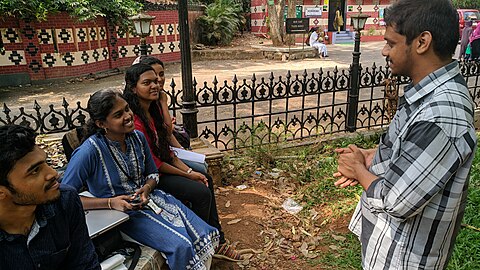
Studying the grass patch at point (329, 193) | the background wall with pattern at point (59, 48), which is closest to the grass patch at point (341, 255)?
the grass patch at point (329, 193)

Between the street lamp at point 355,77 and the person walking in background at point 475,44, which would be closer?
the street lamp at point 355,77

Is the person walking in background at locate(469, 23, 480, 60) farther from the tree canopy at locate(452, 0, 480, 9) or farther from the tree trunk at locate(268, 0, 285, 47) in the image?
the tree canopy at locate(452, 0, 480, 9)

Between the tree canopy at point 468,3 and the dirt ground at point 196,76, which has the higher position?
the tree canopy at point 468,3

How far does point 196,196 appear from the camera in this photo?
2717 mm

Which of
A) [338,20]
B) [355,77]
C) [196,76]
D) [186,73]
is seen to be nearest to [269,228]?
[186,73]

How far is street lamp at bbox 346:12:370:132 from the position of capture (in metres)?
5.27

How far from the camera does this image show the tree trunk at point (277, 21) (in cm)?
1652

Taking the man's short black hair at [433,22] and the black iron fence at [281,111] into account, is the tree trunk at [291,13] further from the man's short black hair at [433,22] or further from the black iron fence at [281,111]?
the man's short black hair at [433,22]

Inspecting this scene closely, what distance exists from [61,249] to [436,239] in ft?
5.09

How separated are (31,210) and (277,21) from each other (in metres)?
16.1

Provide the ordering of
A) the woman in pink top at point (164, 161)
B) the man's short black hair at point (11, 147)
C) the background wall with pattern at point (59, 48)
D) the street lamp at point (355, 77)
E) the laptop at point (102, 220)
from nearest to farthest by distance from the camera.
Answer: the man's short black hair at point (11, 147), the laptop at point (102, 220), the woman in pink top at point (164, 161), the street lamp at point (355, 77), the background wall with pattern at point (59, 48)

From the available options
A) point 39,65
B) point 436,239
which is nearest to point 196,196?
point 436,239

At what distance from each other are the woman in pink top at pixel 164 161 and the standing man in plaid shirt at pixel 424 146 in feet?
4.90

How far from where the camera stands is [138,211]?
90.4 inches
